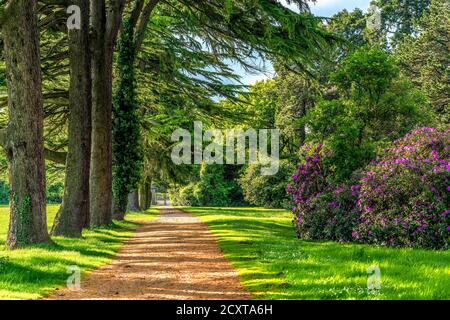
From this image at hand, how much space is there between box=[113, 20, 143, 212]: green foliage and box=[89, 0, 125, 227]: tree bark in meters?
2.93

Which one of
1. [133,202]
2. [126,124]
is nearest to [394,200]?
[126,124]

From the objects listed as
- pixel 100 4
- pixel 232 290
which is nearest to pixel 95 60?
pixel 100 4

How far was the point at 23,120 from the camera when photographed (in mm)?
12977

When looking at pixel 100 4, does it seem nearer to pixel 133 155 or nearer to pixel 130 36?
pixel 130 36

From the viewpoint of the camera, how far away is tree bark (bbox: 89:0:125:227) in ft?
64.1

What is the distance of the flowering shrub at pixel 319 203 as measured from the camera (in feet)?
54.2

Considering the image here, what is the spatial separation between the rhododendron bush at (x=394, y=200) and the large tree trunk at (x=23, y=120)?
26.7ft

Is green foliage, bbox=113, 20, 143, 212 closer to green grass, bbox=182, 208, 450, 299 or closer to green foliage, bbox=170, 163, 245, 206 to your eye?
green grass, bbox=182, 208, 450, 299

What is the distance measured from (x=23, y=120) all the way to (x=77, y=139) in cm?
372

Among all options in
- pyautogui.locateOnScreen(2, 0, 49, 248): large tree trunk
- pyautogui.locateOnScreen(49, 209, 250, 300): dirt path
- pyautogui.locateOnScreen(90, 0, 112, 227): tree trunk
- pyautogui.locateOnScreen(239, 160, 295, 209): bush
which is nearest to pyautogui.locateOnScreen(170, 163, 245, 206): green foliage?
pyautogui.locateOnScreen(239, 160, 295, 209): bush

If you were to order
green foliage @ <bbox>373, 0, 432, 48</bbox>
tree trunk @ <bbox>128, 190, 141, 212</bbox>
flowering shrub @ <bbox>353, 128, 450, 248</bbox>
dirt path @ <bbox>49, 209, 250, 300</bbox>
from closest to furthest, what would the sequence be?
dirt path @ <bbox>49, 209, 250, 300</bbox>, flowering shrub @ <bbox>353, 128, 450, 248</bbox>, tree trunk @ <bbox>128, 190, 141, 212</bbox>, green foliage @ <bbox>373, 0, 432, 48</bbox>

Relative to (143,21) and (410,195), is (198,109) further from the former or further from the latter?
(410,195)

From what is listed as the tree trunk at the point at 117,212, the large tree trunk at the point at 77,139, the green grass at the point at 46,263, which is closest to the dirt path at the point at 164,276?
the green grass at the point at 46,263

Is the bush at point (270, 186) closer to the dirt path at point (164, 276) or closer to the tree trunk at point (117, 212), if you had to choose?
the tree trunk at point (117, 212)
